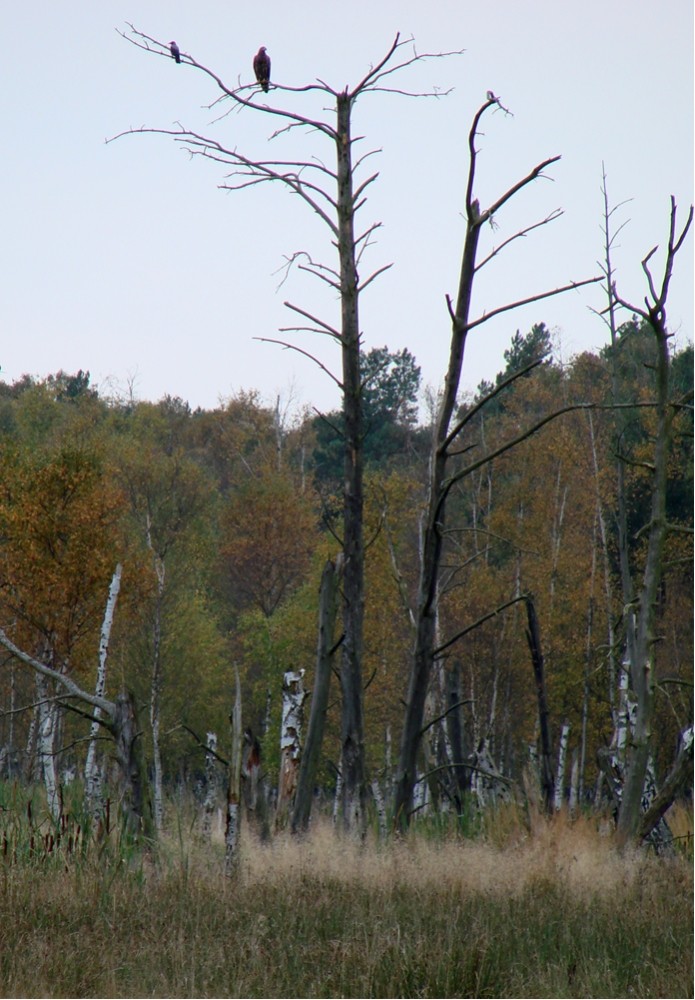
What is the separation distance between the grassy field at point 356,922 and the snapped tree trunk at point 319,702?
51.7 inches

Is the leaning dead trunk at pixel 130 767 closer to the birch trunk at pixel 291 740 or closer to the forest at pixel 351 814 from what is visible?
the forest at pixel 351 814

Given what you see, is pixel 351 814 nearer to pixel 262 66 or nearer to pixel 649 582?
pixel 649 582

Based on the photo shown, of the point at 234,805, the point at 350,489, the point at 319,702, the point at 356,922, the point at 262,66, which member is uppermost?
the point at 262,66

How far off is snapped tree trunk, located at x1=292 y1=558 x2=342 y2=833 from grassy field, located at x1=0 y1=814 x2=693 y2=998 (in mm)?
1312

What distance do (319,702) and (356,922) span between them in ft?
12.2

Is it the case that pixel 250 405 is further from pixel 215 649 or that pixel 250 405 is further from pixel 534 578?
pixel 534 578

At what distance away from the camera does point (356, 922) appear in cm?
645

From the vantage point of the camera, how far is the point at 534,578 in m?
29.1

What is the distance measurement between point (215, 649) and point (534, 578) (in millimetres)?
10741

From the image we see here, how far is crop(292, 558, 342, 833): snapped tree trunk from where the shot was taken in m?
10.1

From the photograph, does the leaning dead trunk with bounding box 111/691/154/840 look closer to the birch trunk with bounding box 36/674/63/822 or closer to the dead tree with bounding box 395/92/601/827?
the dead tree with bounding box 395/92/601/827

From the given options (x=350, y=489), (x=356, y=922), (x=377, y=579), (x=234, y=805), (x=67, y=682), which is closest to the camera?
(x=356, y=922)

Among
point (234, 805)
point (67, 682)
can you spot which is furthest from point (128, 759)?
point (234, 805)

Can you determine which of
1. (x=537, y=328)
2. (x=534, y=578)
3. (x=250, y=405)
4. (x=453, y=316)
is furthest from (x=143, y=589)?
(x=250, y=405)
